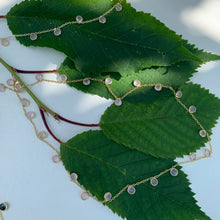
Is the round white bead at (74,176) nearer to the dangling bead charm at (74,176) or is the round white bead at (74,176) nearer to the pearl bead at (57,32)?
the dangling bead charm at (74,176)

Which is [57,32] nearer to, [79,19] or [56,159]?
[79,19]

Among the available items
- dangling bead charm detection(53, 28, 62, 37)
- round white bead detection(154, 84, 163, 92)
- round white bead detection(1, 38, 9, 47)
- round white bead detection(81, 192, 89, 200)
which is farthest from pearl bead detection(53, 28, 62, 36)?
round white bead detection(81, 192, 89, 200)

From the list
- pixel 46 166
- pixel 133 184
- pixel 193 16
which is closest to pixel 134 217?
pixel 133 184

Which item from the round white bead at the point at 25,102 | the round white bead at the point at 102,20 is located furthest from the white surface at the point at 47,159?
the round white bead at the point at 102,20

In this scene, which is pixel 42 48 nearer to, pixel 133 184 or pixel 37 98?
pixel 37 98

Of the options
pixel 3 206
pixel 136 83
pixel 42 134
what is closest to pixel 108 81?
pixel 136 83
